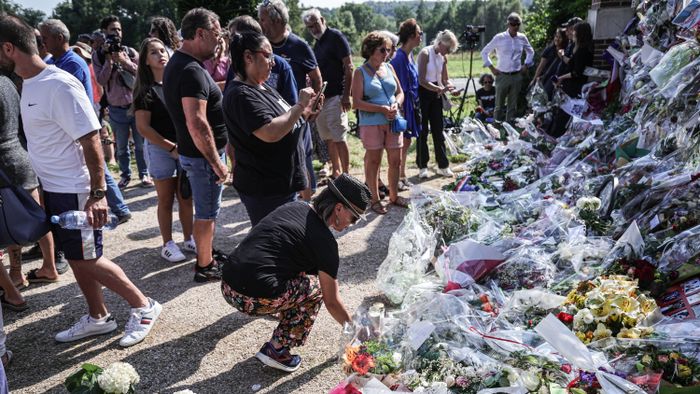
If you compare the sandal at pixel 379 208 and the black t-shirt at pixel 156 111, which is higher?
the black t-shirt at pixel 156 111

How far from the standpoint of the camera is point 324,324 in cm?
349

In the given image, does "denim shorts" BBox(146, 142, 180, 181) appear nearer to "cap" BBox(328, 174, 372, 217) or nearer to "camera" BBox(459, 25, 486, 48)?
"cap" BBox(328, 174, 372, 217)

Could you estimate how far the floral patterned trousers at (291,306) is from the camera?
279 centimetres

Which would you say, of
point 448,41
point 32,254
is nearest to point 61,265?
point 32,254

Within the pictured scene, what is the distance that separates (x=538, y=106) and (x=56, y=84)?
18.3 feet

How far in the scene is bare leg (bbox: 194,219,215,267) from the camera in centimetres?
385

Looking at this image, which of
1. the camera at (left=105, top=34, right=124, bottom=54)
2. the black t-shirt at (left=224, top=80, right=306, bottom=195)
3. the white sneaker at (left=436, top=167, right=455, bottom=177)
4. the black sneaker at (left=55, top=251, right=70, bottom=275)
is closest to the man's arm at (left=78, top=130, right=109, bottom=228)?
the black t-shirt at (left=224, top=80, right=306, bottom=195)

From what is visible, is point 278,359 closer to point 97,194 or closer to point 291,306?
point 291,306

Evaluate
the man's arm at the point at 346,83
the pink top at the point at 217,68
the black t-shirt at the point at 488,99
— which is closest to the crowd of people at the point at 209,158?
the man's arm at the point at 346,83

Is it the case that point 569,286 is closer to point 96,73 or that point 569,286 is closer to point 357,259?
point 357,259

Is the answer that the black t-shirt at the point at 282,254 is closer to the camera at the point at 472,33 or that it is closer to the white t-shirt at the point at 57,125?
the white t-shirt at the point at 57,125

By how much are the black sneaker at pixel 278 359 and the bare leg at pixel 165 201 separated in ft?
6.16

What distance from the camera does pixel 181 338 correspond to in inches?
134

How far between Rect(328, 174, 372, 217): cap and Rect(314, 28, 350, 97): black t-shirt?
3455mm
